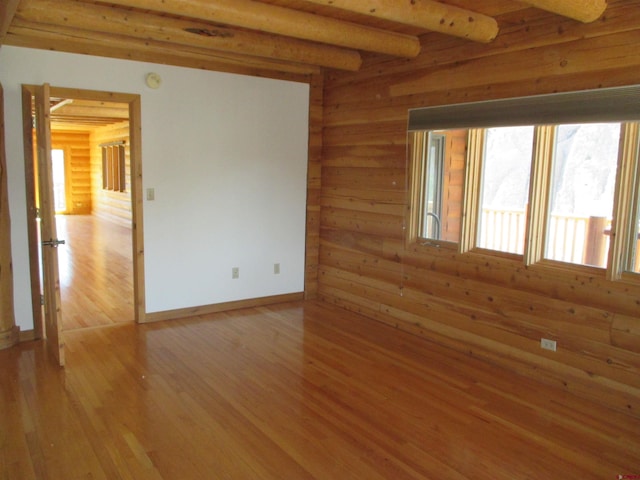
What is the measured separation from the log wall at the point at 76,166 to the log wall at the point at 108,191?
256 mm

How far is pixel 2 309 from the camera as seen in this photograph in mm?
3867

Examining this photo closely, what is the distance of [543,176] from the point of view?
350cm

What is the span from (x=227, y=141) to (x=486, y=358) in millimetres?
3050

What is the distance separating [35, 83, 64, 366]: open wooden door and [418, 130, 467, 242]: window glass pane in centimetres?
290

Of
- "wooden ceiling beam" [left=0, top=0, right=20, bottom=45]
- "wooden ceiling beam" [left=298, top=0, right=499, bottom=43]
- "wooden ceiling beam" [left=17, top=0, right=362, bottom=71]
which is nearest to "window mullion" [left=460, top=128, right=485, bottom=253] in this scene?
"wooden ceiling beam" [left=298, top=0, right=499, bottom=43]

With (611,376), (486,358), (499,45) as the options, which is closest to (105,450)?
(486,358)

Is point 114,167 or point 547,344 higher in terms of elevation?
point 114,167

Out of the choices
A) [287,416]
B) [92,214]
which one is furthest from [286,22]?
[92,214]

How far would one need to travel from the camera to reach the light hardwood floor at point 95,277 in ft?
15.6

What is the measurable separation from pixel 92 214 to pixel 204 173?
33.0 feet

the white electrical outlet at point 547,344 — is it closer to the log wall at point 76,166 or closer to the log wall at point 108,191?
the log wall at point 108,191

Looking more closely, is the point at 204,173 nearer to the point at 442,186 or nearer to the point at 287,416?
the point at 442,186

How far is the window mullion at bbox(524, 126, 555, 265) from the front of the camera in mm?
3459

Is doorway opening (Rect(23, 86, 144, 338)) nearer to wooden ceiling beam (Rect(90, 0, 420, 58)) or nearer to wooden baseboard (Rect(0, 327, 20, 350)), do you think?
wooden baseboard (Rect(0, 327, 20, 350))
